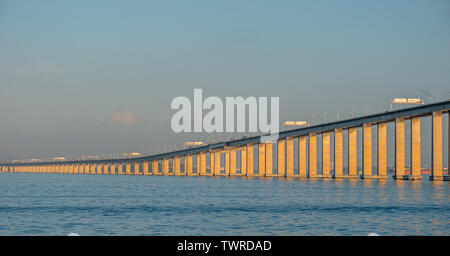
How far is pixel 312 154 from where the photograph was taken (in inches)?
5674

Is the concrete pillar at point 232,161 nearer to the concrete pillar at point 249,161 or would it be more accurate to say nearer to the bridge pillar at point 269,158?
the concrete pillar at point 249,161

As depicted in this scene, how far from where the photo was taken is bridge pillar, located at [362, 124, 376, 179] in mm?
120000

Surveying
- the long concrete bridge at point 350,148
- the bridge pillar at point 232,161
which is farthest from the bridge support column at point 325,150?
the bridge pillar at point 232,161

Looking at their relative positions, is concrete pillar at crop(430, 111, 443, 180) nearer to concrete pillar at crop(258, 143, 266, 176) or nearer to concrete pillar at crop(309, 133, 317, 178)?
concrete pillar at crop(309, 133, 317, 178)

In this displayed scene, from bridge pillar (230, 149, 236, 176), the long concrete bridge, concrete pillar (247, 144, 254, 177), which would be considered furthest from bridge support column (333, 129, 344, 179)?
bridge pillar (230, 149, 236, 176)

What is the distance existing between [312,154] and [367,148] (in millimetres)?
23521

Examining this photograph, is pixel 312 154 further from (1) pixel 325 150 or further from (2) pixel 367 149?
(2) pixel 367 149

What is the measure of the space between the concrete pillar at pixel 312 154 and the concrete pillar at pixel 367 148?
17.3 meters

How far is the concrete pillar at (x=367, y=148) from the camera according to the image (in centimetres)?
12000
